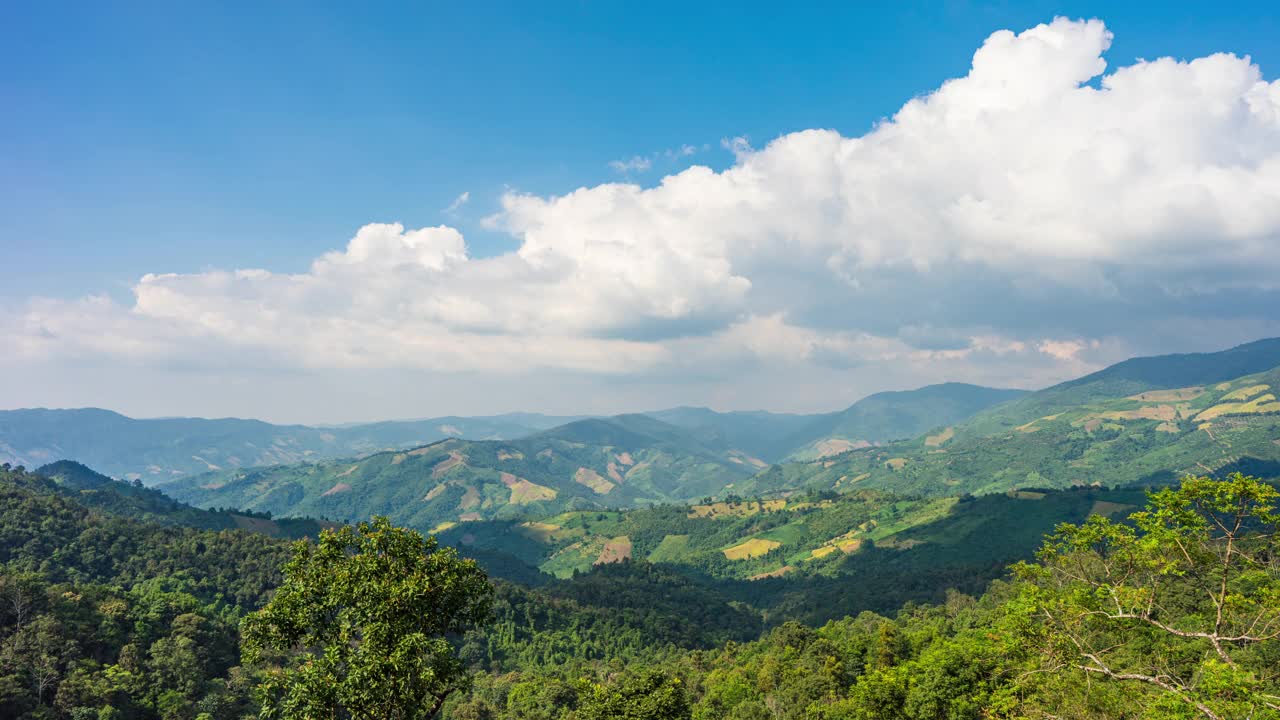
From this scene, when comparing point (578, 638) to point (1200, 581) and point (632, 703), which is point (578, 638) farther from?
point (1200, 581)

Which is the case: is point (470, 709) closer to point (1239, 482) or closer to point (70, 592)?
point (70, 592)

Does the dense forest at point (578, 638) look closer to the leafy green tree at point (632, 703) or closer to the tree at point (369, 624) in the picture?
the tree at point (369, 624)

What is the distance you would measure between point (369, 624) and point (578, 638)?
190180mm

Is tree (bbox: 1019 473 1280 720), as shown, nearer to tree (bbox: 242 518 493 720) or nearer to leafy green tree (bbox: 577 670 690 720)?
tree (bbox: 242 518 493 720)

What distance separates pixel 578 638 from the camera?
192 metres

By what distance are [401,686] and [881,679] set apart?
6548cm

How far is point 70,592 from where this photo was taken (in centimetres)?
9775

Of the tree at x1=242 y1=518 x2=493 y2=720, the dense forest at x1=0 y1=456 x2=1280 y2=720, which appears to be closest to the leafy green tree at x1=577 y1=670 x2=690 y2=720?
the dense forest at x1=0 y1=456 x2=1280 y2=720

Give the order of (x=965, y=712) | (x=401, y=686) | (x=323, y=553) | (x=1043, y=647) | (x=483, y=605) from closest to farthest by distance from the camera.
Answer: (x=401, y=686), (x=323, y=553), (x=483, y=605), (x=1043, y=647), (x=965, y=712)

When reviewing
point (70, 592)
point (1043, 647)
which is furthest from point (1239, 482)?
point (70, 592)

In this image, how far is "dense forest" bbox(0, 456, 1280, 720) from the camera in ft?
71.1

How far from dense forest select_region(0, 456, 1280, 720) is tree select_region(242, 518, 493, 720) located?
10 cm

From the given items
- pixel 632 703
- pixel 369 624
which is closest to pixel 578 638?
pixel 632 703

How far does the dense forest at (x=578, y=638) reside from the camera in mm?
21672
